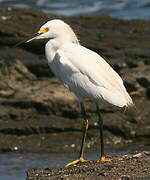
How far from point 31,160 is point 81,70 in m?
3.24

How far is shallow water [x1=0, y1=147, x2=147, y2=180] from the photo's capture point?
10.1 m

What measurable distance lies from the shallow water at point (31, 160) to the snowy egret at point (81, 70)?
2.26 meters

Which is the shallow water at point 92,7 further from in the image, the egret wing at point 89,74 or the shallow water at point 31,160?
the egret wing at point 89,74

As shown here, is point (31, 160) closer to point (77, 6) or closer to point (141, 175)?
point (141, 175)

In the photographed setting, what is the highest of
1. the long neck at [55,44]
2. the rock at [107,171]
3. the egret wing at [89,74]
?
the long neck at [55,44]

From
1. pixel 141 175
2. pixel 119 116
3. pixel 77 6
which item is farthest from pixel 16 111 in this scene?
pixel 77 6

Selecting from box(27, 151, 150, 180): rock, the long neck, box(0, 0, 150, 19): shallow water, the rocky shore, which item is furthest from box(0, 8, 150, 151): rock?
box(0, 0, 150, 19): shallow water

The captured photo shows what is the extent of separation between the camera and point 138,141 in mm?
11523

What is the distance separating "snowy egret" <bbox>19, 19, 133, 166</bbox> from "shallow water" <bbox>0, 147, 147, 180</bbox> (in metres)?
2.26

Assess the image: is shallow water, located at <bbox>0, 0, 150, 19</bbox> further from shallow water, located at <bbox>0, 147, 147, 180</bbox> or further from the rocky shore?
shallow water, located at <bbox>0, 147, 147, 180</bbox>

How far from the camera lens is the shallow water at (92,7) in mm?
23562

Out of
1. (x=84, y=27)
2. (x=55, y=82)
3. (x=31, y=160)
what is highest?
(x=84, y=27)

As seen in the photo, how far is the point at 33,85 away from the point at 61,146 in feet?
4.14

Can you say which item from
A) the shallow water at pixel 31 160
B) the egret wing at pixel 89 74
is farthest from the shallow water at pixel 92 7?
Result: the egret wing at pixel 89 74
